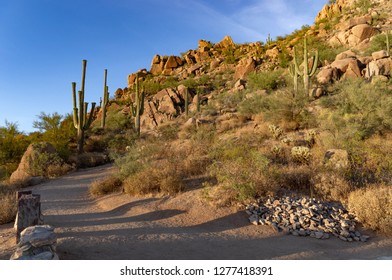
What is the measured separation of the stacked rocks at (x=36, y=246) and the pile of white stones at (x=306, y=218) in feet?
13.0

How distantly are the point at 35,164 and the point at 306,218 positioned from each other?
12021 millimetres

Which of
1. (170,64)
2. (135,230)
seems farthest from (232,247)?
(170,64)

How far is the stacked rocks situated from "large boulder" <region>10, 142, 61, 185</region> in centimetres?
934

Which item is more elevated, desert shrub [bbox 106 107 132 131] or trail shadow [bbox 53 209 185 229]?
desert shrub [bbox 106 107 132 131]

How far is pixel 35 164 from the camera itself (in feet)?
43.2

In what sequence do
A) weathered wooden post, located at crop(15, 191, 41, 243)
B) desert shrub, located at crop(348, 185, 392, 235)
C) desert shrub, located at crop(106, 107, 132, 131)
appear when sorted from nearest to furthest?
weathered wooden post, located at crop(15, 191, 41, 243), desert shrub, located at crop(348, 185, 392, 235), desert shrub, located at crop(106, 107, 132, 131)

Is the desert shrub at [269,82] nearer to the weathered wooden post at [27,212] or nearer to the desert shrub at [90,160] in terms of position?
the desert shrub at [90,160]

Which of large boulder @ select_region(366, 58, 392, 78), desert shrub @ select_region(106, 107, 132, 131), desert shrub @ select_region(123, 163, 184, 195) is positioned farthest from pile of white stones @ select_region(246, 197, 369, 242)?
desert shrub @ select_region(106, 107, 132, 131)

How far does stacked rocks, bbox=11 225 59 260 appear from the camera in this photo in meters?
3.75

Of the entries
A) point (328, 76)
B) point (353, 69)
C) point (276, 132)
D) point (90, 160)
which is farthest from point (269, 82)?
point (90, 160)

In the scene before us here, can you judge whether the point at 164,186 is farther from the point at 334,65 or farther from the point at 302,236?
the point at 334,65

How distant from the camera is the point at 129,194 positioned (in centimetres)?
877

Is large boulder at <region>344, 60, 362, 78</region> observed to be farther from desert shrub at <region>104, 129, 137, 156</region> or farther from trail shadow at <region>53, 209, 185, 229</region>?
trail shadow at <region>53, 209, 185, 229</region>

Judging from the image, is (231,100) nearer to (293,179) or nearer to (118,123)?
(118,123)
